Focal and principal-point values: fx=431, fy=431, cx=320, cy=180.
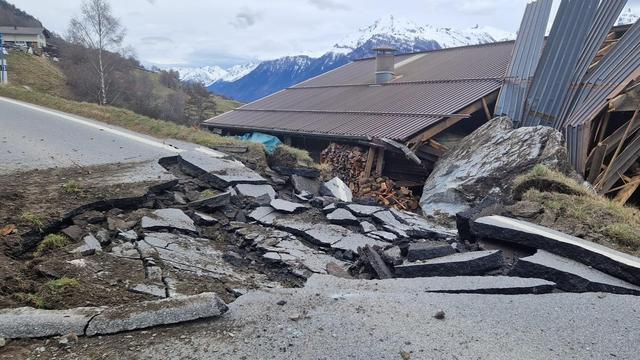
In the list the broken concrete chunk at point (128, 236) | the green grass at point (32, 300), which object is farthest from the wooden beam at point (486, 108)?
the green grass at point (32, 300)

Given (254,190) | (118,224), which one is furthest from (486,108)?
(118,224)

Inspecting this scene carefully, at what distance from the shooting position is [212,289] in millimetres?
3912

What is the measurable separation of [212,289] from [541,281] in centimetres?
302

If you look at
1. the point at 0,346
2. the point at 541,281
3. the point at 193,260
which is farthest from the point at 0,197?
the point at 541,281

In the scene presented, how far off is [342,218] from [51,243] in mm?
3566

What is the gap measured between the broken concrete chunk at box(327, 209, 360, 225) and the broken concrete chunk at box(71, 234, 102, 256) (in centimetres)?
304

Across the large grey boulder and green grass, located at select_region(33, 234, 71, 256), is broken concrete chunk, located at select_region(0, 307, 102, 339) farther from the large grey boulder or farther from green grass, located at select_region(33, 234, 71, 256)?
the large grey boulder

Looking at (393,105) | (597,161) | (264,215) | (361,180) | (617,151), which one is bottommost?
(361,180)

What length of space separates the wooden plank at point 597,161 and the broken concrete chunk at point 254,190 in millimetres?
6997

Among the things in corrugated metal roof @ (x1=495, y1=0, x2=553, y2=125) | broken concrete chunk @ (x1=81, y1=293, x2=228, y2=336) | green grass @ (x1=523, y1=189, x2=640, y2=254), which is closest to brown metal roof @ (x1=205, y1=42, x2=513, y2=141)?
corrugated metal roof @ (x1=495, y1=0, x2=553, y2=125)

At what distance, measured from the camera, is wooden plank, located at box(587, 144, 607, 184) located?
9.31 metres

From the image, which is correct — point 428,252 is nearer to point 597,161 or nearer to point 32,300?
point 32,300

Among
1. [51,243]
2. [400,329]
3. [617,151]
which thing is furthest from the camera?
[617,151]

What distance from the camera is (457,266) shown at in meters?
4.37
